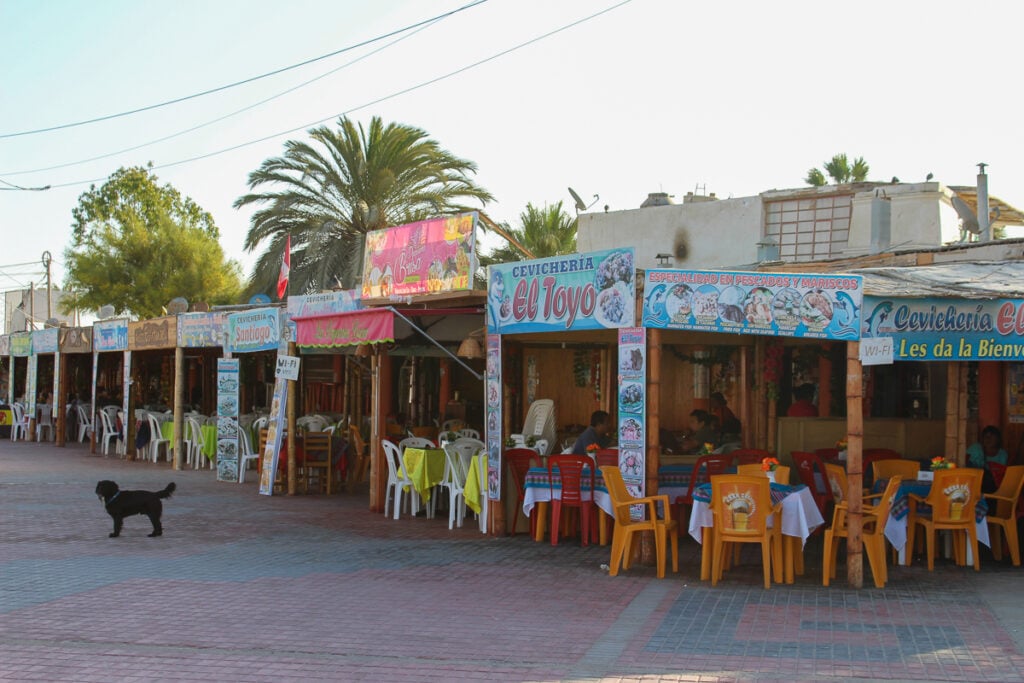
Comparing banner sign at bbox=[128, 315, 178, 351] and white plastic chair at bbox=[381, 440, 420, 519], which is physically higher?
banner sign at bbox=[128, 315, 178, 351]

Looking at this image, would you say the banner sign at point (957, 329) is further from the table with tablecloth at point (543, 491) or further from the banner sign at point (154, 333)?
the banner sign at point (154, 333)

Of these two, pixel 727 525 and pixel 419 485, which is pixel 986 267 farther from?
pixel 419 485

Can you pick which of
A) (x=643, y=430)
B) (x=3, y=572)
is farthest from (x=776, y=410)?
(x=3, y=572)

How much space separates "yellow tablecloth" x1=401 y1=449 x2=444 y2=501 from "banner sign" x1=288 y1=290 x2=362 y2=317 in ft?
7.52

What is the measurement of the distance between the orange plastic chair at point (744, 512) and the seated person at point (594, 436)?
114 inches

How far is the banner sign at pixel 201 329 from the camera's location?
19.1 meters

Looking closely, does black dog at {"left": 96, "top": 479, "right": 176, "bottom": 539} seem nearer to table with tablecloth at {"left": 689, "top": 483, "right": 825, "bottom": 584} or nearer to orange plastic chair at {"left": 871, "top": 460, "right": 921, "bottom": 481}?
table with tablecloth at {"left": 689, "top": 483, "right": 825, "bottom": 584}

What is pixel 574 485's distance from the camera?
11.1 meters

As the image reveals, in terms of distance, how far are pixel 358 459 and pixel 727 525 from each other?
982 centimetres

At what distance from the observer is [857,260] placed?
1349 centimetres

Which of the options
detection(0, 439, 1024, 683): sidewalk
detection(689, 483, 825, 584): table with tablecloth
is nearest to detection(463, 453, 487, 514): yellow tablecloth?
detection(0, 439, 1024, 683): sidewalk

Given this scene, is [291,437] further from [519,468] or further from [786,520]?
[786,520]

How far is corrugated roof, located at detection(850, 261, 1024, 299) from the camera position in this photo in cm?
916

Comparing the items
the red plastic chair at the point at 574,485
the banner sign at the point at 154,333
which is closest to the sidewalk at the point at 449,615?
the red plastic chair at the point at 574,485
